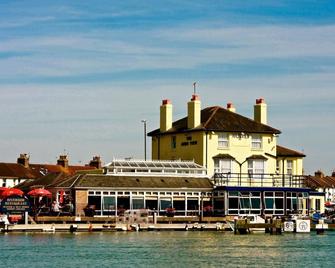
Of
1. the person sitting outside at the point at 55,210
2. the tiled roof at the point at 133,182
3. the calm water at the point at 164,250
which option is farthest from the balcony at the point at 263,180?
the person sitting outside at the point at 55,210

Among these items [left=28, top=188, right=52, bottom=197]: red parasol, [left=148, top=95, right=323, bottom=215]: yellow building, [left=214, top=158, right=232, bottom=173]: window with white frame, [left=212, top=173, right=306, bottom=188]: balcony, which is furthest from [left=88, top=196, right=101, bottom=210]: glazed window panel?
[left=214, top=158, right=232, bottom=173]: window with white frame

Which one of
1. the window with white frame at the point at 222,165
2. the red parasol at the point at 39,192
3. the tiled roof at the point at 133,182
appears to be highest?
the window with white frame at the point at 222,165

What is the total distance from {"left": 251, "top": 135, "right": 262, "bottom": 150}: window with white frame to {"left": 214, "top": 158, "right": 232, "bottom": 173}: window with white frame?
9.64 ft

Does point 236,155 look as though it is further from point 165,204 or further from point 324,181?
point 324,181

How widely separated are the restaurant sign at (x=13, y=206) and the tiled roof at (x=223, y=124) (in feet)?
59.6

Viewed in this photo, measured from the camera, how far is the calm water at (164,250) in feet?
155

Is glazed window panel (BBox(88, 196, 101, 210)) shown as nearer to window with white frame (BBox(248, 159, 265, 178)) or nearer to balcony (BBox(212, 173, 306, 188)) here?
balcony (BBox(212, 173, 306, 188))

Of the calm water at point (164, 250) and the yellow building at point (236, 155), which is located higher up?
the yellow building at point (236, 155)

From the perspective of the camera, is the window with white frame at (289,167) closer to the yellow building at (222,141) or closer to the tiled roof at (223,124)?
the yellow building at (222,141)

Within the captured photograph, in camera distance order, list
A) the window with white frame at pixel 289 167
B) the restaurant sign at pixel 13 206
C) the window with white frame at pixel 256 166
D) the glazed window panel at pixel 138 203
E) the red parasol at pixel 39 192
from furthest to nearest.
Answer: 1. the window with white frame at pixel 289 167
2. the window with white frame at pixel 256 166
3. the glazed window panel at pixel 138 203
4. the red parasol at pixel 39 192
5. the restaurant sign at pixel 13 206

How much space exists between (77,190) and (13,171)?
45882 millimetres

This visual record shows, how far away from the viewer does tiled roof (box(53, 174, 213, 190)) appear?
72.8 metres

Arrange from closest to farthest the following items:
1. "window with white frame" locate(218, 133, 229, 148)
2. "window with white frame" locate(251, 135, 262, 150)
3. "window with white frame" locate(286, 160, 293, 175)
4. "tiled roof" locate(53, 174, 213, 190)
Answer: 1. "tiled roof" locate(53, 174, 213, 190)
2. "window with white frame" locate(218, 133, 229, 148)
3. "window with white frame" locate(251, 135, 262, 150)
4. "window with white frame" locate(286, 160, 293, 175)

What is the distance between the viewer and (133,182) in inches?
2921
